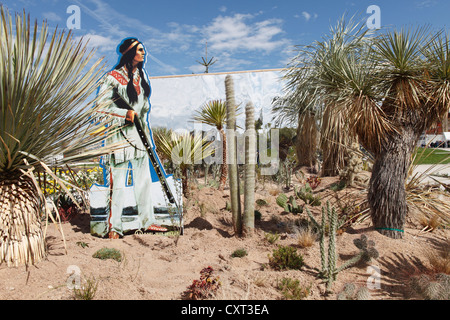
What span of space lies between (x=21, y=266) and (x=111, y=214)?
72.8 inches

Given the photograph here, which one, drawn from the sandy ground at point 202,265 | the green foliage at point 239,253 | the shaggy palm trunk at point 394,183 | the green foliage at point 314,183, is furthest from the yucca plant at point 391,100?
the green foliage at point 314,183

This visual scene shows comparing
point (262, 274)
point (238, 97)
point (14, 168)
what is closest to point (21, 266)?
point (14, 168)

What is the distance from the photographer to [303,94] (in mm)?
8891

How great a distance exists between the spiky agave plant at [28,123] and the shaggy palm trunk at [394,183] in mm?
4016

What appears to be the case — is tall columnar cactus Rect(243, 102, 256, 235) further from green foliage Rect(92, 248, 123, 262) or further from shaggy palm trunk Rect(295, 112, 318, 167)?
shaggy palm trunk Rect(295, 112, 318, 167)

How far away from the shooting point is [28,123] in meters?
3.47

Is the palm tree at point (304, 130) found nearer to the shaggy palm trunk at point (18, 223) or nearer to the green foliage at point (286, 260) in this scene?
the green foliage at point (286, 260)

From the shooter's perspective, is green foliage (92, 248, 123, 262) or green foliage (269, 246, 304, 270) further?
green foliage (92, 248, 123, 262)

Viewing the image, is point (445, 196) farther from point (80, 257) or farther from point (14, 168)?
point (14, 168)

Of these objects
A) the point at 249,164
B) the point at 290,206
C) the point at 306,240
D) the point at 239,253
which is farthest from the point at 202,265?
the point at 290,206

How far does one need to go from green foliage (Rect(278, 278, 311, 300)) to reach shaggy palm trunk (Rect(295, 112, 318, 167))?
7.83m

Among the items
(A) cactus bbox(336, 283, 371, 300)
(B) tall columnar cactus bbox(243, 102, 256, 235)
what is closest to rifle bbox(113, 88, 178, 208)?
(B) tall columnar cactus bbox(243, 102, 256, 235)

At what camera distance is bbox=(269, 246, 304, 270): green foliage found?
4.04m
